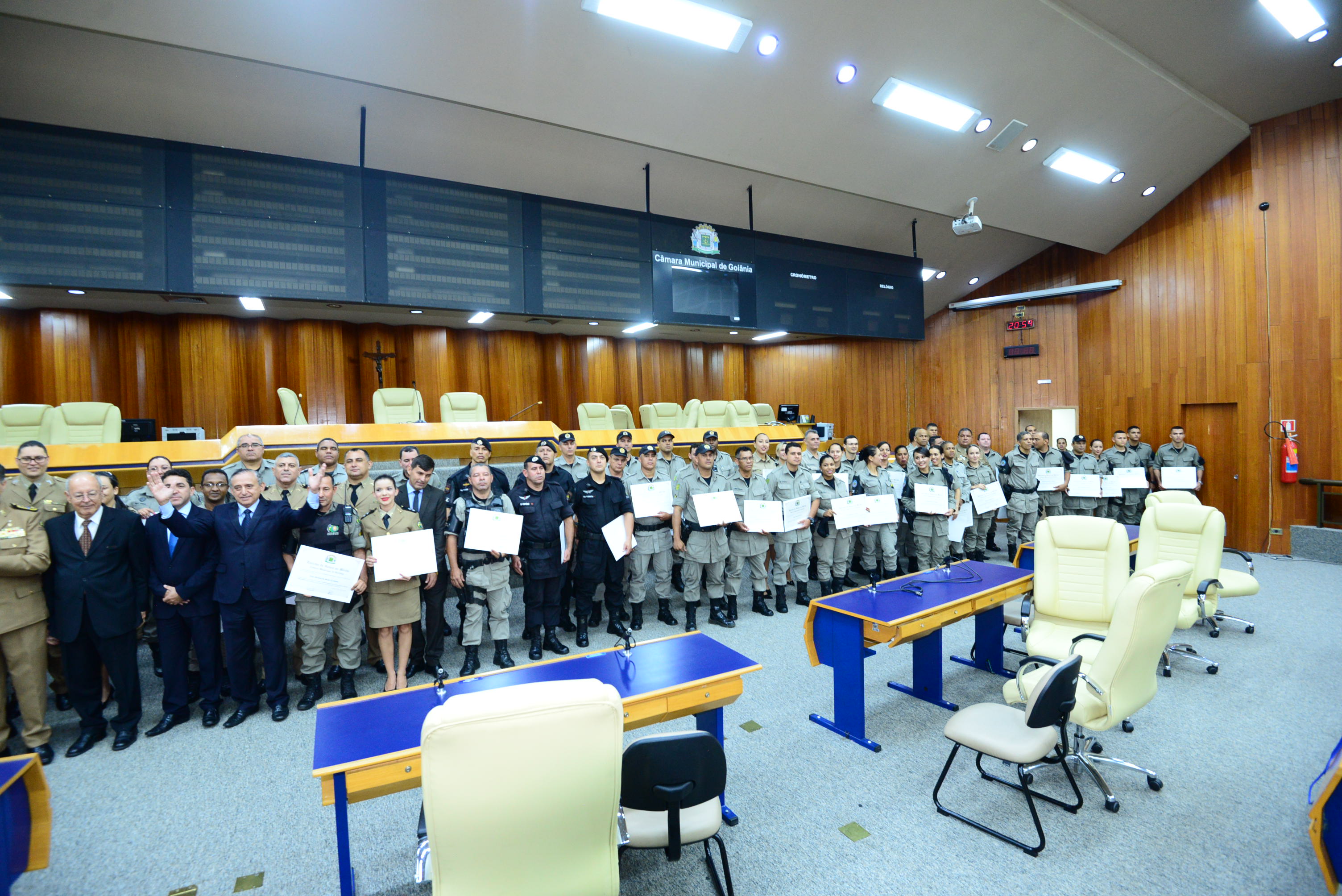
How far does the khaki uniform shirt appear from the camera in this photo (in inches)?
120

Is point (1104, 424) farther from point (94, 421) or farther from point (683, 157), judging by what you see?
point (94, 421)

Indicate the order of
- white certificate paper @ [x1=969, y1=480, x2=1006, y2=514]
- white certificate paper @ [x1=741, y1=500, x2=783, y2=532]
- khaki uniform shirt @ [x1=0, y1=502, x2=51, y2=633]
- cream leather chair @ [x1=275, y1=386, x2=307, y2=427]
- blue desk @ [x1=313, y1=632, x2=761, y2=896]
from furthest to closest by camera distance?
1. white certificate paper @ [x1=969, y1=480, x2=1006, y2=514]
2. cream leather chair @ [x1=275, y1=386, x2=307, y2=427]
3. white certificate paper @ [x1=741, y1=500, x2=783, y2=532]
4. khaki uniform shirt @ [x1=0, y1=502, x2=51, y2=633]
5. blue desk @ [x1=313, y1=632, x2=761, y2=896]

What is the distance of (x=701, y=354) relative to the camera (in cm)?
1222

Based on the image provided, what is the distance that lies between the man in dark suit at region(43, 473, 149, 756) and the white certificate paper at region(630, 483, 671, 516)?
325 centimetres

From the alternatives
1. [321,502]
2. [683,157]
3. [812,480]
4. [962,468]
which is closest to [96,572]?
[321,502]

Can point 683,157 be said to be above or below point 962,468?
above

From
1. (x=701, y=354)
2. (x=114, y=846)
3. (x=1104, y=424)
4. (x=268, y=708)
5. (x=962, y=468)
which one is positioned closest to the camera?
(x=114, y=846)

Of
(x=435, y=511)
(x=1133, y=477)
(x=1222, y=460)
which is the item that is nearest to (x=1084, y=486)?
(x=1133, y=477)

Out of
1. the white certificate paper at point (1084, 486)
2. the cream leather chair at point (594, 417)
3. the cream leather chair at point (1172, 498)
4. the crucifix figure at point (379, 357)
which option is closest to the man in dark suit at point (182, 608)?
the cream leather chair at point (594, 417)

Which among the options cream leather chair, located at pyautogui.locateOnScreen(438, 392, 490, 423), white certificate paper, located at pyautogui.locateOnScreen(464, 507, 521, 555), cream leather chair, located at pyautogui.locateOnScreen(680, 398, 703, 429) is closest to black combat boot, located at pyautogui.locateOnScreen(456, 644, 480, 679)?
white certificate paper, located at pyautogui.locateOnScreen(464, 507, 521, 555)

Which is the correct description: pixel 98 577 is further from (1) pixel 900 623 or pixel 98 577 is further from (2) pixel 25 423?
(1) pixel 900 623

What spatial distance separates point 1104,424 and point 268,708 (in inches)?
448

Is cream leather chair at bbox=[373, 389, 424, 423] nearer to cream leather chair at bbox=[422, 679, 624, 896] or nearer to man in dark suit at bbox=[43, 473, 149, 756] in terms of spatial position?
man in dark suit at bbox=[43, 473, 149, 756]

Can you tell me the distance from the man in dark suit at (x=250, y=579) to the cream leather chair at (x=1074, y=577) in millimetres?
4552
